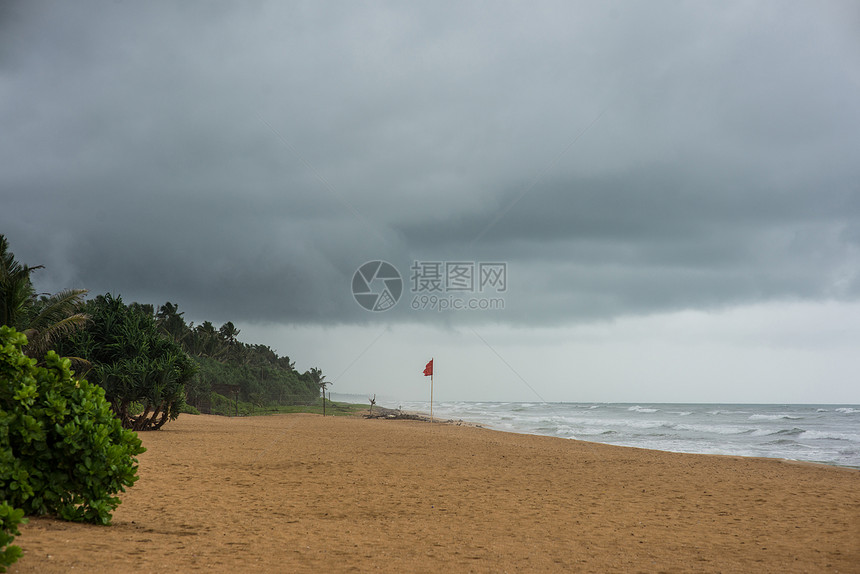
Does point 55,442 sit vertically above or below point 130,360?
below

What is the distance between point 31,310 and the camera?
2255 centimetres

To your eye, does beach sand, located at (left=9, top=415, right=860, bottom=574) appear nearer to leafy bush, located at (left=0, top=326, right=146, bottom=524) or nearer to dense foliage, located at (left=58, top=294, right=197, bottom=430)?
leafy bush, located at (left=0, top=326, right=146, bottom=524)

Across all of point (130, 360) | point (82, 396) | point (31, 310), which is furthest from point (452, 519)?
point (31, 310)

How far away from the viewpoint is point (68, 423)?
18.4ft

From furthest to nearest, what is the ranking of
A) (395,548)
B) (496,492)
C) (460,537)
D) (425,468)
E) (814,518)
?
(425,468), (496,492), (814,518), (460,537), (395,548)

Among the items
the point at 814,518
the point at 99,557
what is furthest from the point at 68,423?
the point at 814,518

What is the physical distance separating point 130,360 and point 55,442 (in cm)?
Result: 1754

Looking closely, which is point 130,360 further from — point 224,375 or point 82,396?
point 224,375

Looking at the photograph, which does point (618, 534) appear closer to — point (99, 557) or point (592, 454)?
point (99, 557)

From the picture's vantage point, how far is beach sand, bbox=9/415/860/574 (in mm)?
5844

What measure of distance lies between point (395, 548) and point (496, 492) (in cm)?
448

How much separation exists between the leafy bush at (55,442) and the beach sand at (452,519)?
0.27 m

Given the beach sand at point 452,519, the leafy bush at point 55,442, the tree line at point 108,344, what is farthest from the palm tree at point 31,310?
the leafy bush at point 55,442

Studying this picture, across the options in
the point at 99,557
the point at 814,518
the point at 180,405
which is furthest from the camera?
the point at 180,405
